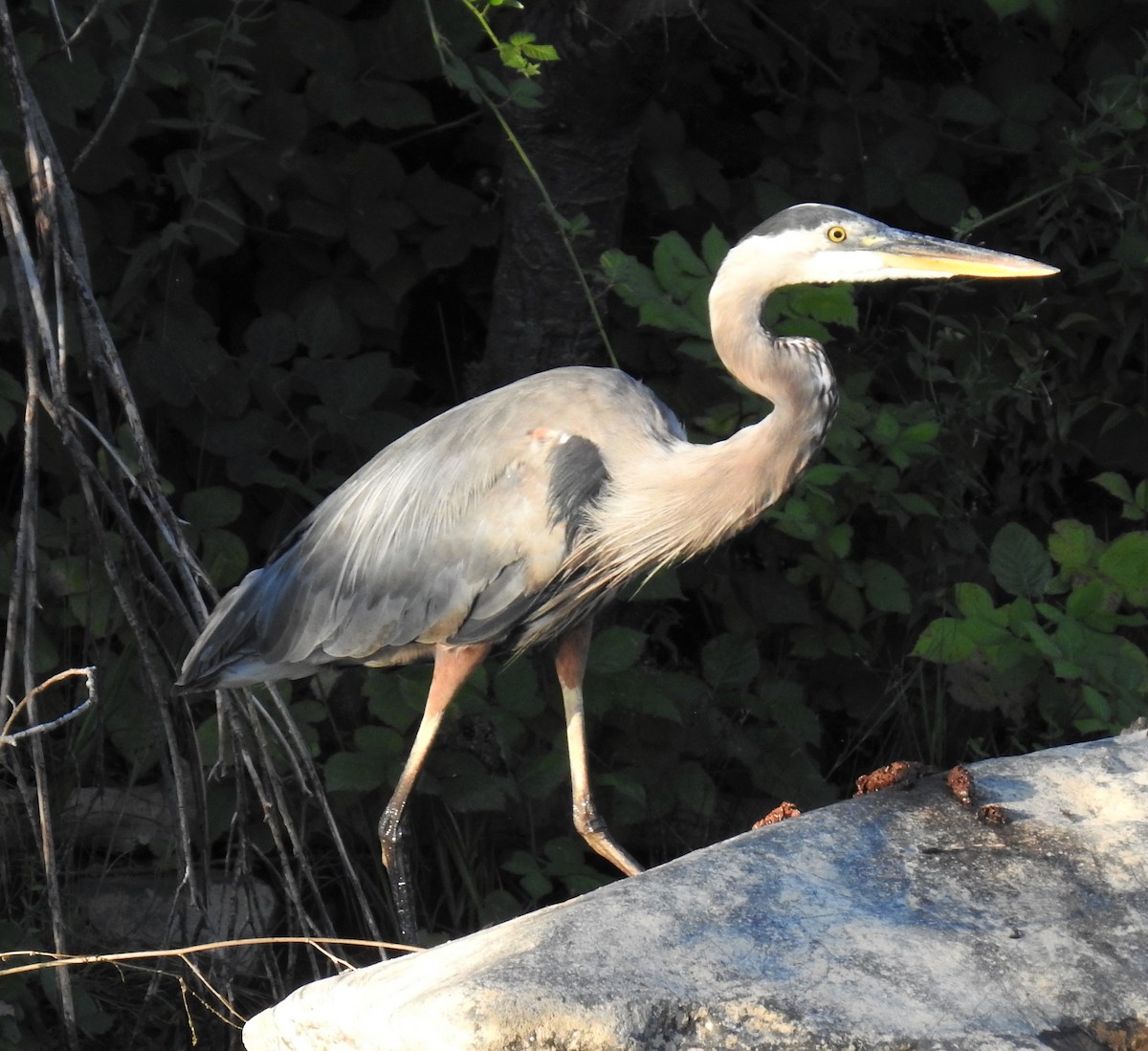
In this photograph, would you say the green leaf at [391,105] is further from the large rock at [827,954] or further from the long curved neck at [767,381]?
the large rock at [827,954]

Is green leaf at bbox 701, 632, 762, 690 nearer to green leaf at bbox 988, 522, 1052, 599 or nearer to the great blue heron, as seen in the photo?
the great blue heron

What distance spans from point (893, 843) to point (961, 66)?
320 centimetres

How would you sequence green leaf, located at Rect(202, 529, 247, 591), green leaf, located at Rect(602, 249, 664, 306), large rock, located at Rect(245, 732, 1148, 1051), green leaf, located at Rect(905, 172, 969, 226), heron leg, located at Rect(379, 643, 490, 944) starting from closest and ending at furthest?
large rock, located at Rect(245, 732, 1148, 1051) < heron leg, located at Rect(379, 643, 490, 944) < green leaf, located at Rect(602, 249, 664, 306) < green leaf, located at Rect(202, 529, 247, 591) < green leaf, located at Rect(905, 172, 969, 226)

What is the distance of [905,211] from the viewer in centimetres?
479

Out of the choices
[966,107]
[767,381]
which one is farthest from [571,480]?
[966,107]

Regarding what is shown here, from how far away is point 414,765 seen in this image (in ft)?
11.4

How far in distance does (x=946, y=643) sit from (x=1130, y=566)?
501 millimetres

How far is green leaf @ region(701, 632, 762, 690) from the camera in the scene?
404cm

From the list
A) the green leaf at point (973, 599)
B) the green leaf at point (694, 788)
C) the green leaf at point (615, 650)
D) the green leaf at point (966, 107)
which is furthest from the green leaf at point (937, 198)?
the green leaf at point (694, 788)

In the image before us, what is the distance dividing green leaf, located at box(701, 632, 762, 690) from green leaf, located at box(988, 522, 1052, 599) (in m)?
0.64

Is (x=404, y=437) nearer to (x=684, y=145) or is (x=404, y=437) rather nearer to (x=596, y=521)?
(x=596, y=521)

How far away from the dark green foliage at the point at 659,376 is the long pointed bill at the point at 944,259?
0.56 meters

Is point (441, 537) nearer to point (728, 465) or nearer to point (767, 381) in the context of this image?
point (728, 465)

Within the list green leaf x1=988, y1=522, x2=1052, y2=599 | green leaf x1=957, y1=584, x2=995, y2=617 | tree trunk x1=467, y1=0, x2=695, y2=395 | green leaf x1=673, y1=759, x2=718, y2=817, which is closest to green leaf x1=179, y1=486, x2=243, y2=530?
tree trunk x1=467, y1=0, x2=695, y2=395
